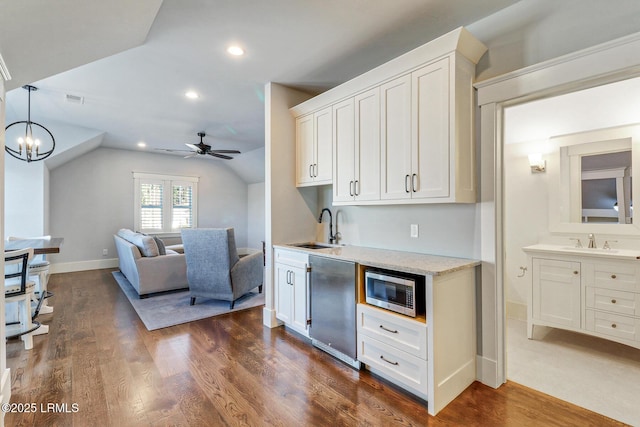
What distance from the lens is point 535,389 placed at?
2.17 m

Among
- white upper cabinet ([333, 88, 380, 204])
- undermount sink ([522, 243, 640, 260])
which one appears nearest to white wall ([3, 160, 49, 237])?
white upper cabinet ([333, 88, 380, 204])

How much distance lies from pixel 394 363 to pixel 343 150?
1.92 meters

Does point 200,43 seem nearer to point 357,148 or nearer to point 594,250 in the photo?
point 357,148

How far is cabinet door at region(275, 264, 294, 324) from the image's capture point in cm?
318

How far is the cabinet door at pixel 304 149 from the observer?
3387 millimetres

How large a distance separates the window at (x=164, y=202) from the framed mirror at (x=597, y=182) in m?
7.89

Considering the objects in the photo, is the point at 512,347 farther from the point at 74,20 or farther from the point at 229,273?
the point at 74,20

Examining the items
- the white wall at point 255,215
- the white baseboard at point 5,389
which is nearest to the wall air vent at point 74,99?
the white baseboard at point 5,389

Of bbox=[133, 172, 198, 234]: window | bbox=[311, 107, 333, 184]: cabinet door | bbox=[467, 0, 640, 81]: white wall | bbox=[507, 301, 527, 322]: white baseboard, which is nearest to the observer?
bbox=[467, 0, 640, 81]: white wall

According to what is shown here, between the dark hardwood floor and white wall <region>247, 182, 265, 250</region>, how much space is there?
5539mm

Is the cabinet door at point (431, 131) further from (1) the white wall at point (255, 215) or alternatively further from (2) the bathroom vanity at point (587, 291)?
(1) the white wall at point (255, 215)

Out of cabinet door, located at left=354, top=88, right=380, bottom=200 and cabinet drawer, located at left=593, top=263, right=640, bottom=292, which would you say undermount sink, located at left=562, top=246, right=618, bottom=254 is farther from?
cabinet door, located at left=354, top=88, right=380, bottom=200

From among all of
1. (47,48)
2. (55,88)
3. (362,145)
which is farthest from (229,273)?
(55,88)

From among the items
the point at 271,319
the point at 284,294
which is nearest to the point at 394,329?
the point at 284,294
